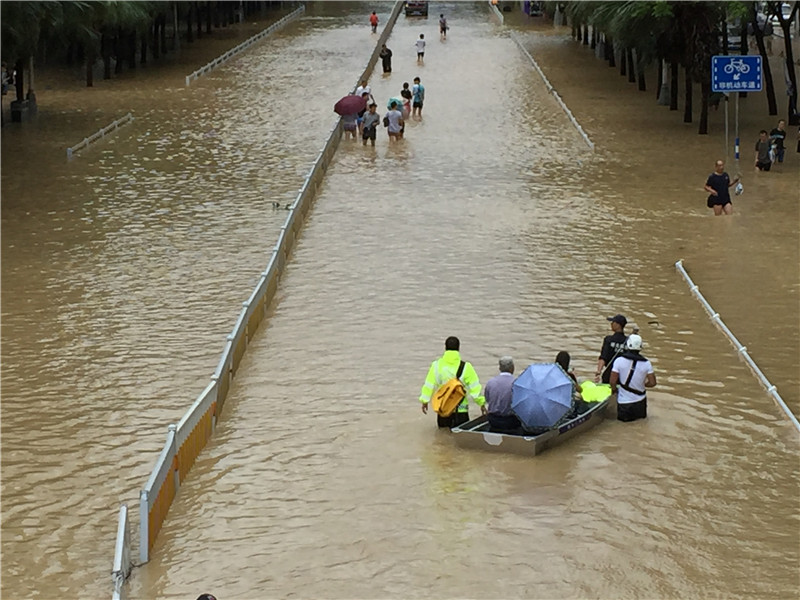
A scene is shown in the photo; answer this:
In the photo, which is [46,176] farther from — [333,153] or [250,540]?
[250,540]

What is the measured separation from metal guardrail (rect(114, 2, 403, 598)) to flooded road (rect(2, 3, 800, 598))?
20cm

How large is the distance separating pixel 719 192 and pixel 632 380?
495 inches

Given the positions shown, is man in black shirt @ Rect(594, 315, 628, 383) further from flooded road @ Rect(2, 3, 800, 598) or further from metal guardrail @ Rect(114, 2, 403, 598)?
metal guardrail @ Rect(114, 2, 403, 598)

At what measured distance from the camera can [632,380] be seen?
49.8 feet

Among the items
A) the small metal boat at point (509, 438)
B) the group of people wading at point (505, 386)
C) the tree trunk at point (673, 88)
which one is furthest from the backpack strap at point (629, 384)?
the tree trunk at point (673, 88)

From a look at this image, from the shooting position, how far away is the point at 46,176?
3253 centimetres

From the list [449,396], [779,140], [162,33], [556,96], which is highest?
[162,33]

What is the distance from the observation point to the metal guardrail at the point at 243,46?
51513mm

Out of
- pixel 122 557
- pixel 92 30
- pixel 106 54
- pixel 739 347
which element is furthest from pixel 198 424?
pixel 106 54

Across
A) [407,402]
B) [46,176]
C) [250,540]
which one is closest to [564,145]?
[46,176]

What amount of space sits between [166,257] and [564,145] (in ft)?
48.2

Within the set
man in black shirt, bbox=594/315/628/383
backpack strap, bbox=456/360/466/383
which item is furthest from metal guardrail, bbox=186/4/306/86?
backpack strap, bbox=456/360/466/383

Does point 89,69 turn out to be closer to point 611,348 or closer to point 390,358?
point 390,358

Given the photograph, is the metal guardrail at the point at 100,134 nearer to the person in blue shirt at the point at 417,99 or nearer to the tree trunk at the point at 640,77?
the person in blue shirt at the point at 417,99
